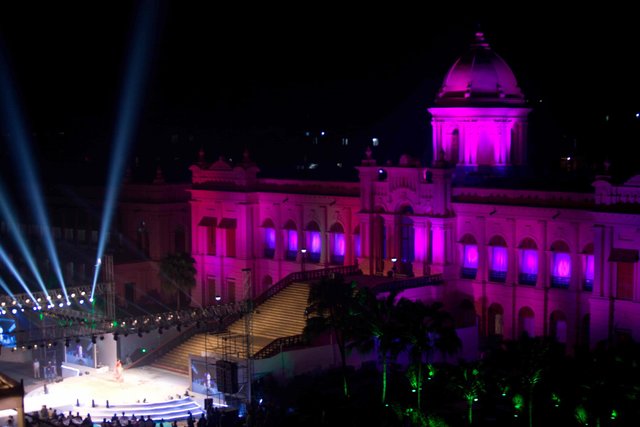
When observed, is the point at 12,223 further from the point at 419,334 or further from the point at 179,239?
the point at 419,334

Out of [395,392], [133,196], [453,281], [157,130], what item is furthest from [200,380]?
[157,130]

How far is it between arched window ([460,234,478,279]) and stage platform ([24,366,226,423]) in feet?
48.2

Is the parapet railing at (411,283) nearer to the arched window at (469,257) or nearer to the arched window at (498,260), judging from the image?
the arched window at (469,257)

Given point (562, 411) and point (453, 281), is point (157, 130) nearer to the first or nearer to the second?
→ point (453, 281)

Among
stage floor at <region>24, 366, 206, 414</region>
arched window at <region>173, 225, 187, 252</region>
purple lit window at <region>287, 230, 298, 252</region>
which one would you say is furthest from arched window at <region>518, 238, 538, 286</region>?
arched window at <region>173, 225, 187, 252</region>

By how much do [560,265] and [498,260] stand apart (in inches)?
133

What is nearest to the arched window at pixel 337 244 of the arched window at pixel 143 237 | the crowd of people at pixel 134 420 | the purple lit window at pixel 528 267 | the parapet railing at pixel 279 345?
the purple lit window at pixel 528 267

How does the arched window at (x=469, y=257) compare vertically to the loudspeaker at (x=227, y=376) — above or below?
above

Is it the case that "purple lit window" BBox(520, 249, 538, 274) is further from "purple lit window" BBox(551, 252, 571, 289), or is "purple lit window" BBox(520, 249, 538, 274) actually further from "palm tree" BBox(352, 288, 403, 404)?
"palm tree" BBox(352, 288, 403, 404)

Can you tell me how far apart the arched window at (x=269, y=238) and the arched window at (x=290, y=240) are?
0.85 meters

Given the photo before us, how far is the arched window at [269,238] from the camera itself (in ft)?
219

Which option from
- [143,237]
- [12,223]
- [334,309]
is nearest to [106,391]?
[334,309]

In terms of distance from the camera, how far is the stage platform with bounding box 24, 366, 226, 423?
1923 inches

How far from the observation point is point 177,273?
6512 centimetres
